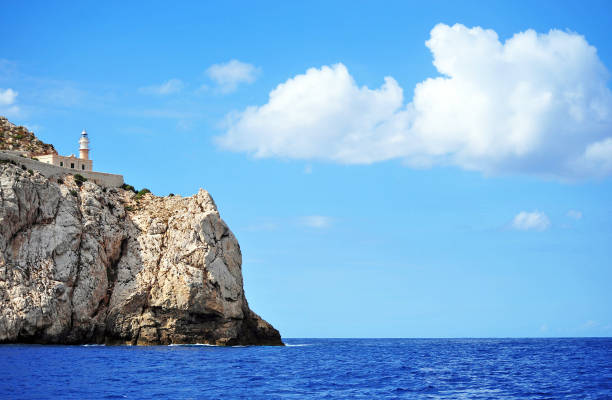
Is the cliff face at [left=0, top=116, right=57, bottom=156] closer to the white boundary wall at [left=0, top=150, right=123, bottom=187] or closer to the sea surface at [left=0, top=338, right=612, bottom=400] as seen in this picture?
the white boundary wall at [left=0, top=150, right=123, bottom=187]

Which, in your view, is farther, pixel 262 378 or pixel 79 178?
pixel 79 178

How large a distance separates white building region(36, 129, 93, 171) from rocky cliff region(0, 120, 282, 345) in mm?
4136

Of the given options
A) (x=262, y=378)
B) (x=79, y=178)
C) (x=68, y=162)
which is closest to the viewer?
(x=262, y=378)

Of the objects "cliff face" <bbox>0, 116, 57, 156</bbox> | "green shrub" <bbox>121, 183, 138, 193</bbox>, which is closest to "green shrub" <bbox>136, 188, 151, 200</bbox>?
"green shrub" <bbox>121, 183, 138, 193</bbox>

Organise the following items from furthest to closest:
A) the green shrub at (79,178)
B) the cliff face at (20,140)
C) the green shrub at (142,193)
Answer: the cliff face at (20,140) < the green shrub at (142,193) < the green shrub at (79,178)

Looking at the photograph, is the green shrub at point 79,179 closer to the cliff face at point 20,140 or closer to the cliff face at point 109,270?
the cliff face at point 109,270

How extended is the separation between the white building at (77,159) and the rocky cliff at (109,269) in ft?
13.6

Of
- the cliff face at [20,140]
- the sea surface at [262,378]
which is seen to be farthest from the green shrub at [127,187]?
the sea surface at [262,378]

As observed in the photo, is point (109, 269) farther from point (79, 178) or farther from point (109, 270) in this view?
point (79, 178)

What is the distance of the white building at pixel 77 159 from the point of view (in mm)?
80812

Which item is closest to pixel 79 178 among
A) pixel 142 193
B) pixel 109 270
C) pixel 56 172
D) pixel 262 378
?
pixel 56 172

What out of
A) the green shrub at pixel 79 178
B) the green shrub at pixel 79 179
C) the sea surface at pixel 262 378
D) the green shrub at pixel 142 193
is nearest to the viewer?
the sea surface at pixel 262 378

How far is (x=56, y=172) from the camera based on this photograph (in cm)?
7700

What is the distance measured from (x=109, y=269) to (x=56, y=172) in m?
13.2
